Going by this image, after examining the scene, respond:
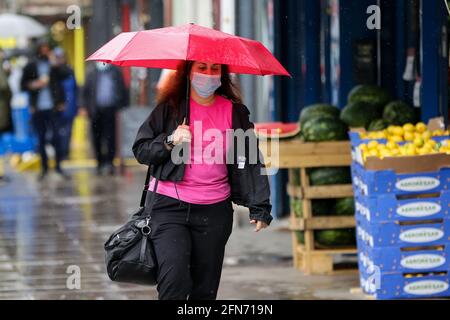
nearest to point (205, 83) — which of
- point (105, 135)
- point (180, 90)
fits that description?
point (180, 90)

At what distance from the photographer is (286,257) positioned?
38.2 feet

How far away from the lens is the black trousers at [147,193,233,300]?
6.53 m

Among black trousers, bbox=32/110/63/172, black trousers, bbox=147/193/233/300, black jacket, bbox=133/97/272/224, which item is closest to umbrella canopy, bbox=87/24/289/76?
black jacket, bbox=133/97/272/224

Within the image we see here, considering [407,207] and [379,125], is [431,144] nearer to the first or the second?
[407,207]

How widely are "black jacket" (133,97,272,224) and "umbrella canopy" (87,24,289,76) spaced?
31 cm

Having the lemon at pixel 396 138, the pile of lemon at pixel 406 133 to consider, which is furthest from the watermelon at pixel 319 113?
the lemon at pixel 396 138

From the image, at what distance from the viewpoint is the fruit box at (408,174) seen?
27.7ft

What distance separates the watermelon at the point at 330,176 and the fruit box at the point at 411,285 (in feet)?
5.90

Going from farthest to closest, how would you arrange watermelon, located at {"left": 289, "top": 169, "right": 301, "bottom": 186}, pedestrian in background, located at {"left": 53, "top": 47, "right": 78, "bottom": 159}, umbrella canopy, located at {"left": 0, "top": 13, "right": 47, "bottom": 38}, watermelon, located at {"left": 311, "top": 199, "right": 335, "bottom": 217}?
umbrella canopy, located at {"left": 0, "top": 13, "right": 47, "bottom": 38}
pedestrian in background, located at {"left": 53, "top": 47, "right": 78, "bottom": 159}
watermelon, located at {"left": 289, "top": 169, "right": 301, "bottom": 186}
watermelon, located at {"left": 311, "top": 199, "right": 335, "bottom": 217}

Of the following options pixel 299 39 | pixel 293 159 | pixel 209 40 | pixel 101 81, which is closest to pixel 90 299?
pixel 293 159

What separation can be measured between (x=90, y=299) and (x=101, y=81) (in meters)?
12.3

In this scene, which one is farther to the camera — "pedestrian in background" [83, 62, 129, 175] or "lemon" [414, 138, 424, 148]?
"pedestrian in background" [83, 62, 129, 175]

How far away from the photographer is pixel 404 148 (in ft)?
28.3

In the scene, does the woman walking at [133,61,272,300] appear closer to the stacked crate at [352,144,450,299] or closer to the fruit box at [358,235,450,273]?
the stacked crate at [352,144,450,299]
